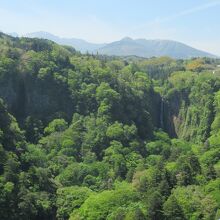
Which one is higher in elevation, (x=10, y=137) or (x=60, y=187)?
(x=10, y=137)

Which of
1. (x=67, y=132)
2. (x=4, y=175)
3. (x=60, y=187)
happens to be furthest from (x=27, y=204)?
(x=67, y=132)

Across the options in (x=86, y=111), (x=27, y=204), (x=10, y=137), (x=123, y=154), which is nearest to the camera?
(x=27, y=204)

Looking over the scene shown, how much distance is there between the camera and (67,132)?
100438mm

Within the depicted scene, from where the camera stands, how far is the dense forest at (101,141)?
220 feet

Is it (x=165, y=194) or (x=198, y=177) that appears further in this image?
(x=198, y=177)

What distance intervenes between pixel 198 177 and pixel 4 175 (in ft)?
103

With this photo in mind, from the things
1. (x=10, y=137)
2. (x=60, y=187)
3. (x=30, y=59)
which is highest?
(x=30, y=59)

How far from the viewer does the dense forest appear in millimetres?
67188

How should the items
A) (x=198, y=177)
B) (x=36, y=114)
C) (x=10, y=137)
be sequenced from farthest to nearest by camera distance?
(x=36, y=114), (x=10, y=137), (x=198, y=177)

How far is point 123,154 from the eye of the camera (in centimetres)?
9906

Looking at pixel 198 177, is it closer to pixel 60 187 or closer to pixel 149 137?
pixel 60 187

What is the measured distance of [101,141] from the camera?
102875 mm

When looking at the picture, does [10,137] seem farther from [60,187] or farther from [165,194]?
[165,194]

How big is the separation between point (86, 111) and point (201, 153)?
1204 inches
